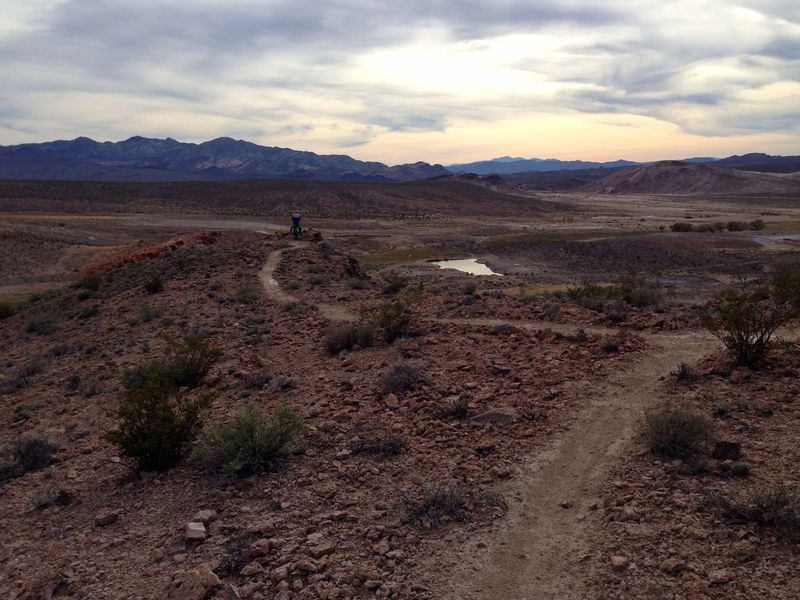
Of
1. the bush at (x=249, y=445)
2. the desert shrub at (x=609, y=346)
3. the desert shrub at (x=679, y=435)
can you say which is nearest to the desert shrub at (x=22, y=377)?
the bush at (x=249, y=445)

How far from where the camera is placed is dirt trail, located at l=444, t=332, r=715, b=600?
508cm

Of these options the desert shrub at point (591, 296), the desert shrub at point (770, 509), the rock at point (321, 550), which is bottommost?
the rock at point (321, 550)

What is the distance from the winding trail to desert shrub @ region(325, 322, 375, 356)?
16.8 feet

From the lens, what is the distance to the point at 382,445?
7.60 metres

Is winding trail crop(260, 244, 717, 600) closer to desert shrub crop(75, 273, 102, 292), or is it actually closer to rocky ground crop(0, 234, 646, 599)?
rocky ground crop(0, 234, 646, 599)

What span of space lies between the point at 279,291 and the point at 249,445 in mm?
13204

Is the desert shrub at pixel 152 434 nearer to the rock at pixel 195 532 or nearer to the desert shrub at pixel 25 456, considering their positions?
the desert shrub at pixel 25 456

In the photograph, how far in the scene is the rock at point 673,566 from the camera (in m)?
4.96

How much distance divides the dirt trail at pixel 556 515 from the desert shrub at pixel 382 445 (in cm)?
159

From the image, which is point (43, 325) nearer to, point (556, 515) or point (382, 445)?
point (382, 445)

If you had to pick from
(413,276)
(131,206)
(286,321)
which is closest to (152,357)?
(286,321)

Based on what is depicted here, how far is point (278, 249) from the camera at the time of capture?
1068 inches

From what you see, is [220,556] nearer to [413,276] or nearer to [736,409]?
[736,409]

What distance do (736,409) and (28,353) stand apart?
18.4 m
